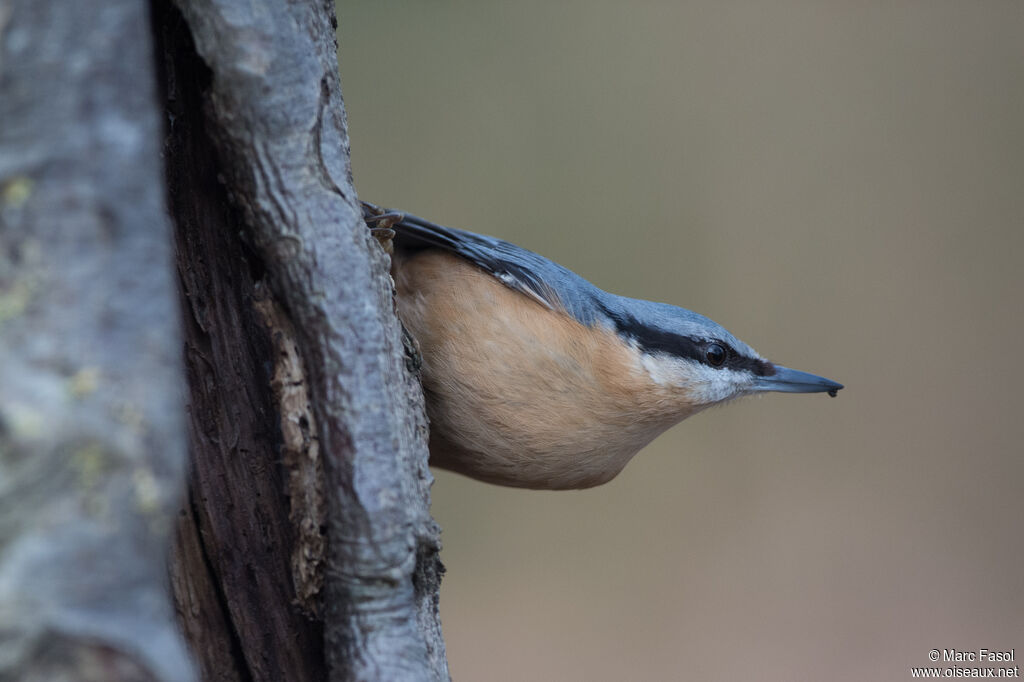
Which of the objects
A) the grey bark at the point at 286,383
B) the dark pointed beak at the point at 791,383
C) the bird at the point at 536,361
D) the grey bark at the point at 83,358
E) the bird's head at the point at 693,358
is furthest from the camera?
the dark pointed beak at the point at 791,383

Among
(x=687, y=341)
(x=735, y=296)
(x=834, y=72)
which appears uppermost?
(x=834, y=72)

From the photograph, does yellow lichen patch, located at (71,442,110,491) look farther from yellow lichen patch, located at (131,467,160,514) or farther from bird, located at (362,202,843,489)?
bird, located at (362,202,843,489)

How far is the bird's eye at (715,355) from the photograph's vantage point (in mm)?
2111

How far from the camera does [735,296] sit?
12.0 feet

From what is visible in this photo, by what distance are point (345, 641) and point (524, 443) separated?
2.54 ft

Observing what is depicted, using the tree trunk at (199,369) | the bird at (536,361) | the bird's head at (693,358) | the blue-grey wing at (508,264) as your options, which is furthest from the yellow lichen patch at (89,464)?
the bird's head at (693,358)

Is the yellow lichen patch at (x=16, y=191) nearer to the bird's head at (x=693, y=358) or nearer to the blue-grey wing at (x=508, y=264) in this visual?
the blue-grey wing at (x=508, y=264)

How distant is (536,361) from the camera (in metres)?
1.92

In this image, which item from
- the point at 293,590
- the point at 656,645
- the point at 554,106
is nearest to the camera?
the point at 293,590

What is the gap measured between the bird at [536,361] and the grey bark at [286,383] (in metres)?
0.54

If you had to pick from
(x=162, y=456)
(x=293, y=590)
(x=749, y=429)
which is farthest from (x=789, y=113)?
(x=162, y=456)

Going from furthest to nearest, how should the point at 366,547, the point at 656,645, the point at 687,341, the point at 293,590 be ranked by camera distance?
the point at 656,645 → the point at 687,341 → the point at 293,590 → the point at 366,547

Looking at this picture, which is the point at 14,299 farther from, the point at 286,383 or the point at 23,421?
the point at 286,383

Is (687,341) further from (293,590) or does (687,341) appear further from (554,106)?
(554,106)
